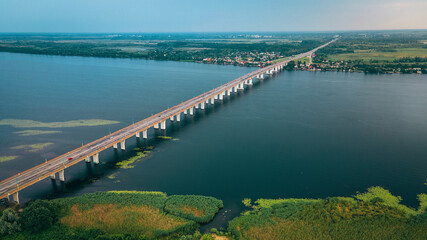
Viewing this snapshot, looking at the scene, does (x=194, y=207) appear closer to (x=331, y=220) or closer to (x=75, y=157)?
(x=331, y=220)

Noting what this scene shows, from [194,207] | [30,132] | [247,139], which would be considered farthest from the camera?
[30,132]

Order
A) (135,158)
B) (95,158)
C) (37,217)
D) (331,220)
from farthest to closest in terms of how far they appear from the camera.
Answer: (135,158) → (95,158) → (331,220) → (37,217)

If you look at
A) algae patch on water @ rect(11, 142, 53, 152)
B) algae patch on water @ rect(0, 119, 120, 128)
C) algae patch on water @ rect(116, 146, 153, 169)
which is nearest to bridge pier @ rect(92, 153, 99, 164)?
algae patch on water @ rect(116, 146, 153, 169)

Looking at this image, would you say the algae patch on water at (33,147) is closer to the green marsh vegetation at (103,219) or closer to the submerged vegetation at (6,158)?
the submerged vegetation at (6,158)

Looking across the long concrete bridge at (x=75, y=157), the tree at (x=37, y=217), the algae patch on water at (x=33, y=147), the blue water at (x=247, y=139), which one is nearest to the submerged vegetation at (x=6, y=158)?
the blue water at (x=247, y=139)

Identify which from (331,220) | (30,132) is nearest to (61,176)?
(30,132)

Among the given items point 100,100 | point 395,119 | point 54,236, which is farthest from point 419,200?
point 100,100

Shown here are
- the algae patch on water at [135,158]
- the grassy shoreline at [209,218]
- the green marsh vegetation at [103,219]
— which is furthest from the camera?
the algae patch on water at [135,158]
